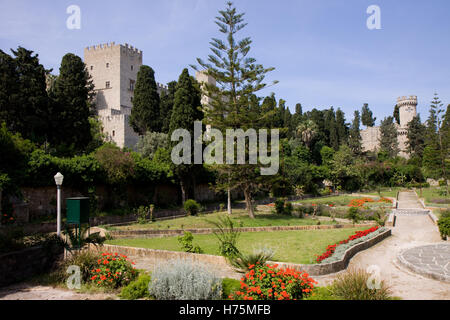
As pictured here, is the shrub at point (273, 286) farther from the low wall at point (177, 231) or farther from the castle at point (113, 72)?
the castle at point (113, 72)

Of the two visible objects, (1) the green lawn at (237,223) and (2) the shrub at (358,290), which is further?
(1) the green lawn at (237,223)

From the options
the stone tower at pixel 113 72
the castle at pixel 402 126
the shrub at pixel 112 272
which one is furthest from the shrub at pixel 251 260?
the castle at pixel 402 126

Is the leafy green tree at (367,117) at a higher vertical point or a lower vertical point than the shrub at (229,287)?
higher

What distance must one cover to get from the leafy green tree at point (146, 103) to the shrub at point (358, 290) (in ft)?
100.0

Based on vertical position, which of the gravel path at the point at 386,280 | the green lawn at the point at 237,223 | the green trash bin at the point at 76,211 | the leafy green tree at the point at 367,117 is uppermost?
the leafy green tree at the point at 367,117

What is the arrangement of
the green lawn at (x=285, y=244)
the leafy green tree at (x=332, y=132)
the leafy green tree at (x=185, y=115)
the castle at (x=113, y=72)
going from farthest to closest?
the leafy green tree at (x=332, y=132)
the castle at (x=113, y=72)
the leafy green tree at (x=185, y=115)
the green lawn at (x=285, y=244)

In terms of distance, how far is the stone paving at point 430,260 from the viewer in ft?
23.1

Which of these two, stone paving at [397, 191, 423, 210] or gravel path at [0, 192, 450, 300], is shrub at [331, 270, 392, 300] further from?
stone paving at [397, 191, 423, 210]

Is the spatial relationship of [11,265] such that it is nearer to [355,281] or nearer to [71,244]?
[71,244]

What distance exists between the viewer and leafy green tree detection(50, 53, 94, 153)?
25.2 meters

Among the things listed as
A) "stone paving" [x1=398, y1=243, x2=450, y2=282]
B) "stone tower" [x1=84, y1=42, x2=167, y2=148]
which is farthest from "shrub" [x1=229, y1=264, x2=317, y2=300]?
"stone tower" [x1=84, y1=42, x2=167, y2=148]
